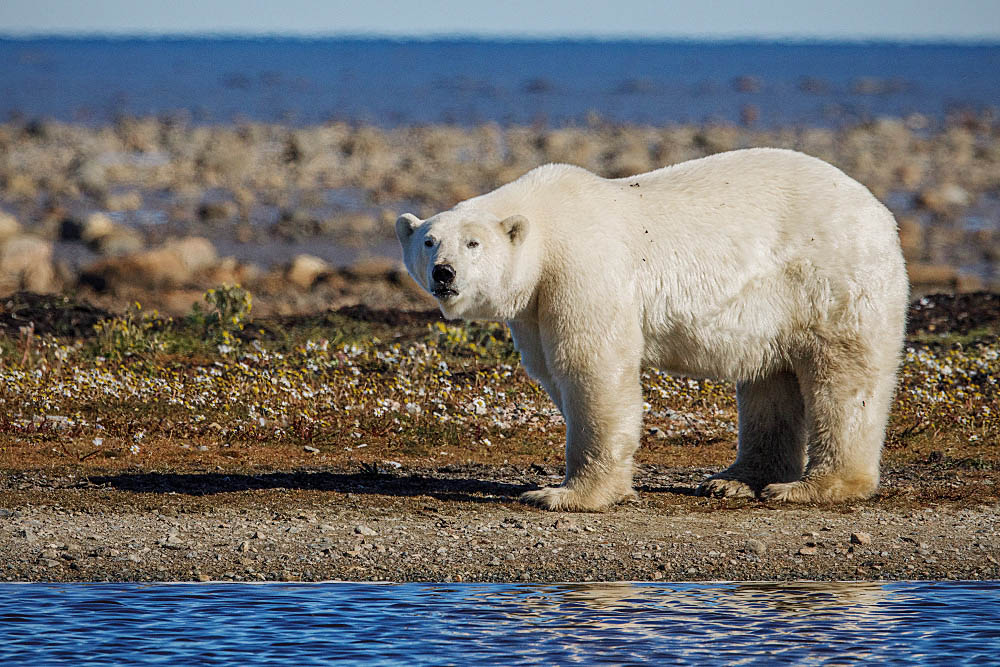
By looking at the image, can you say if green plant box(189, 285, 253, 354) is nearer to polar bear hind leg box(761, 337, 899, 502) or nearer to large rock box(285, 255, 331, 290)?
polar bear hind leg box(761, 337, 899, 502)

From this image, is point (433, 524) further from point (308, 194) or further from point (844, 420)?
point (308, 194)

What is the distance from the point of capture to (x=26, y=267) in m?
20.8

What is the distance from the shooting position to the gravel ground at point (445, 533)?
25.1 ft

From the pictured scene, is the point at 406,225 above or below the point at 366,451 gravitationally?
above

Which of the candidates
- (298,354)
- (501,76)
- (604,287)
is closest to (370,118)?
(501,76)

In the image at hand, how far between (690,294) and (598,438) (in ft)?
Answer: 3.30

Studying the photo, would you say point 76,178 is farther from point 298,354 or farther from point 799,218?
point 799,218

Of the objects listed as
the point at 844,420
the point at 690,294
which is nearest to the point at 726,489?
the point at 844,420

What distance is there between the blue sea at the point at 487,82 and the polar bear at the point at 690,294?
56.8m

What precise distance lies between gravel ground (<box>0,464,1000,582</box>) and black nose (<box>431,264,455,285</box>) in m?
1.40

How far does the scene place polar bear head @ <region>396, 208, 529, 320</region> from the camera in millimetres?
8180

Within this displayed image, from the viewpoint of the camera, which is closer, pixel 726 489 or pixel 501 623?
pixel 501 623

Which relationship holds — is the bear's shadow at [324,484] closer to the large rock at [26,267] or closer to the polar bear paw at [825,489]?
the polar bear paw at [825,489]

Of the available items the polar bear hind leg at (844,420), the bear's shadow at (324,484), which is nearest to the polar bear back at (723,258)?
the polar bear hind leg at (844,420)
